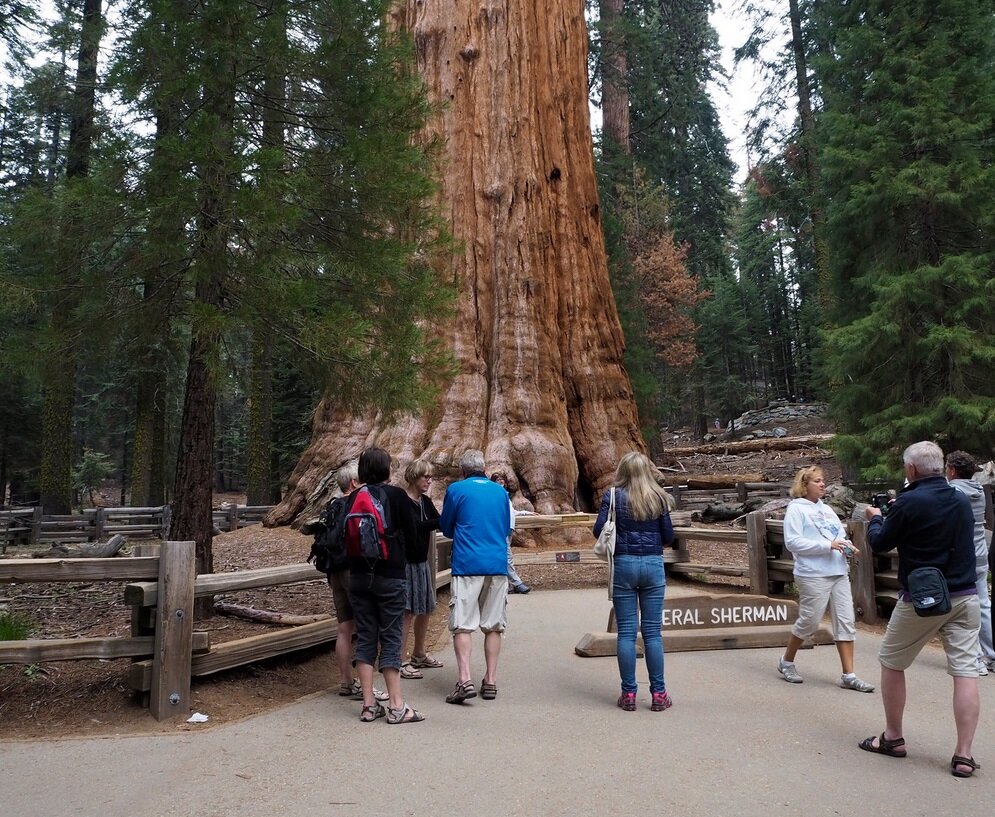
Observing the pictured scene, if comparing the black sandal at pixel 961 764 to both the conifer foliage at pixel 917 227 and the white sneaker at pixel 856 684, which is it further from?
the conifer foliage at pixel 917 227

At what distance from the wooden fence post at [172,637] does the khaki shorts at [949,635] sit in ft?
13.9

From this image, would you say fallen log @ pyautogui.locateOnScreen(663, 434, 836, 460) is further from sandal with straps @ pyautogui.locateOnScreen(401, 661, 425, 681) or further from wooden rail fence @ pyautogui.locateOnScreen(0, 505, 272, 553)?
sandal with straps @ pyautogui.locateOnScreen(401, 661, 425, 681)

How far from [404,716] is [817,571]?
3.28 metres

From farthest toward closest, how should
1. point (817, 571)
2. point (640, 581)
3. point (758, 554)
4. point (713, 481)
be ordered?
point (713, 481), point (758, 554), point (817, 571), point (640, 581)

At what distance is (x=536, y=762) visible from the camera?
3.95 metres

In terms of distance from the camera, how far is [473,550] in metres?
5.22

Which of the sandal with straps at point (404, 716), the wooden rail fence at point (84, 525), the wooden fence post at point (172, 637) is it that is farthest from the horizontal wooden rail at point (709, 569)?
the wooden rail fence at point (84, 525)

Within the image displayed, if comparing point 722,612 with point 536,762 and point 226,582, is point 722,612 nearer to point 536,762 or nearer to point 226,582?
point 536,762

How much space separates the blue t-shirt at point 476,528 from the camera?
5211 mm

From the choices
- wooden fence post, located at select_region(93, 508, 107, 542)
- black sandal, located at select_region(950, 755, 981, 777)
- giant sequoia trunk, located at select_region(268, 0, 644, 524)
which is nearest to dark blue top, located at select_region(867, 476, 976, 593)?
black sandal, located at select_region(950, 755, 981, 777)

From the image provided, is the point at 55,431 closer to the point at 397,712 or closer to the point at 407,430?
the point at 407,430

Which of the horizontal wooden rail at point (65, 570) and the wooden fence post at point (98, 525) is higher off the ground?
the horizontal wooden rail at point (65, 570)

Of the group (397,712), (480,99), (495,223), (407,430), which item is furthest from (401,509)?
(480,99)

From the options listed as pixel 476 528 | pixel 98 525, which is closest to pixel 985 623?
pixel 476 528
